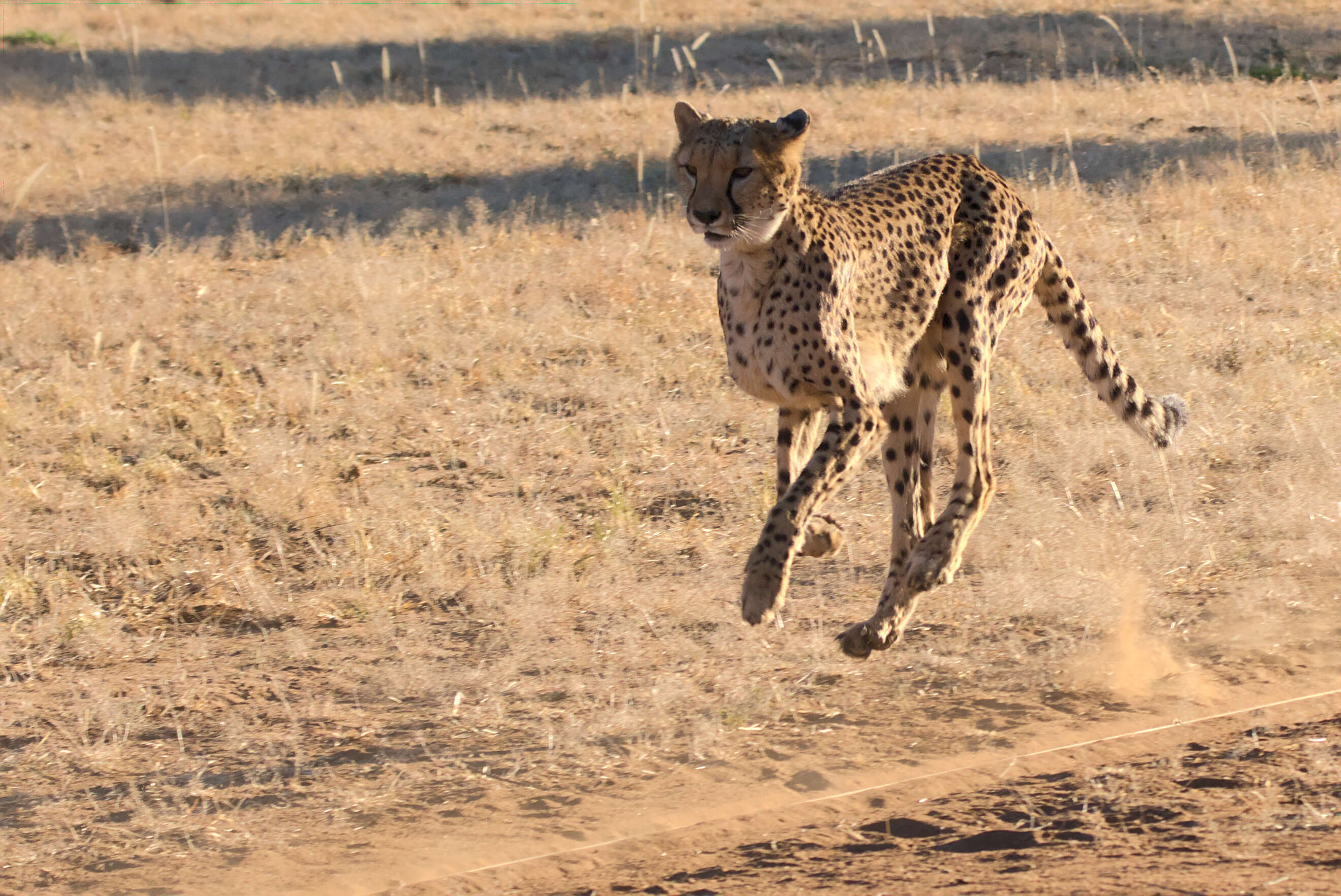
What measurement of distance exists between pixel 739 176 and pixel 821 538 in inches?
39.8

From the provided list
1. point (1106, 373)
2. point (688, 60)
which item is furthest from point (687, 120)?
point (688, 60)

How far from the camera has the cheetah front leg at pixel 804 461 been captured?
4.16 meters

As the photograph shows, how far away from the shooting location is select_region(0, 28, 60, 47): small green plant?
1558 centimetres

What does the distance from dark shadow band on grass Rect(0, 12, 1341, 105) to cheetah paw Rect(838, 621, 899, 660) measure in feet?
31.4

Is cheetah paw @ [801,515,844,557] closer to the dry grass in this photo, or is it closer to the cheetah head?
the dry grass

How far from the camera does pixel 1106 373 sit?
15.9 feet

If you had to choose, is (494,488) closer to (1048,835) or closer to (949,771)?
(949,771)

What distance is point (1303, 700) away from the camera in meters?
4.00

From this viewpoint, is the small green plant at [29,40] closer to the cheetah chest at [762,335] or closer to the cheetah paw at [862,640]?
the cheetah chest at [762,335]

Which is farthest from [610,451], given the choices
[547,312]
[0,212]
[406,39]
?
[406,39]

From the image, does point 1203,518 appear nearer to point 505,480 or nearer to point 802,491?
point 802,491

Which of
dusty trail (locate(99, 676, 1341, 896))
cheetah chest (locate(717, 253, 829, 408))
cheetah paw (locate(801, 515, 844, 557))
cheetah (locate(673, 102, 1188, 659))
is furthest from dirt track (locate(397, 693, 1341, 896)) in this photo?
cheetah chest (locate(717, 253, 829, 408))

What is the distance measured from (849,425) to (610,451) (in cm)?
250

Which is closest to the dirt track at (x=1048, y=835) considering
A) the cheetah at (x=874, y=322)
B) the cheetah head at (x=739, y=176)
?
the cheetah at (x=874, y=322)
